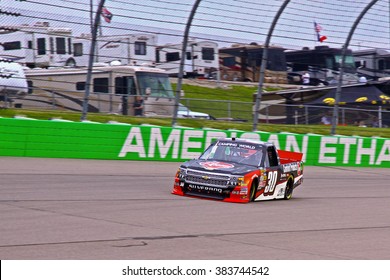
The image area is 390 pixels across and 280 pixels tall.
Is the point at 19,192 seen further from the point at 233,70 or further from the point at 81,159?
the point at 233,70

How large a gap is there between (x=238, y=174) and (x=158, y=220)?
9.98 feet

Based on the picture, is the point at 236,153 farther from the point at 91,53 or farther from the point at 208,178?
the point at 91,53

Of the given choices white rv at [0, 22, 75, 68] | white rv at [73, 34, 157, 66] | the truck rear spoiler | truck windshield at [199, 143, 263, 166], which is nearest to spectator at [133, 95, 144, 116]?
white rv at [73, 34, 157, 66]

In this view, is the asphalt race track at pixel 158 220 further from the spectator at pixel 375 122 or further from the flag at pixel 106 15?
the spectator at pixel 375 122

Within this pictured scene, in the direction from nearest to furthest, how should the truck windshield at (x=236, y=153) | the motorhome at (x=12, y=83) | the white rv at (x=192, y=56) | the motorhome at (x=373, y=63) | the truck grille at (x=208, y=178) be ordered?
the truck grille at (x=208, y=178) → the truck windshield at (x=236, y=153) → the motorhome at (x=12, y=83) → the white rv at (x=192, y=56) → the motorhome at (x=373, y=63)

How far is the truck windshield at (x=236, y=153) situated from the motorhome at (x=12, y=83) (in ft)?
19.7

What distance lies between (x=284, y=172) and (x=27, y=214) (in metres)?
6.05

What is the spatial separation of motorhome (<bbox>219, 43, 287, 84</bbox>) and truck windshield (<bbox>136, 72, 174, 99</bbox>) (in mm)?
1931

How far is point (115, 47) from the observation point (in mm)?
20719

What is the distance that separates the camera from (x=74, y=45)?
1900cm

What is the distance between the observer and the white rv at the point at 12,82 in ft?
64.1

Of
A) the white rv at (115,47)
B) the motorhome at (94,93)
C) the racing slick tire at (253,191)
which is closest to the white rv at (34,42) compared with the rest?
the white rv at (115,47)

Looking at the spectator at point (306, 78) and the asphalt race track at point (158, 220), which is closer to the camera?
the asphalt race track at point (158, 220)

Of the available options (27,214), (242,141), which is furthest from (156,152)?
(27,214)
